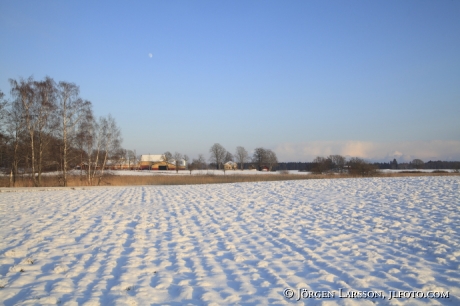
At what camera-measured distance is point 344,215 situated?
10180 mm

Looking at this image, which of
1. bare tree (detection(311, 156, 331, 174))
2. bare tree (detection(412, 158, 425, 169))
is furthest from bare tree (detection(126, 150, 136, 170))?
bare tree (detection(412, 158, 425, 169))

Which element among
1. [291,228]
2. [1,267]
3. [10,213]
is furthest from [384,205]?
[10,213]

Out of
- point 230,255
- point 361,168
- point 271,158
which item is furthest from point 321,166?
point 230,255

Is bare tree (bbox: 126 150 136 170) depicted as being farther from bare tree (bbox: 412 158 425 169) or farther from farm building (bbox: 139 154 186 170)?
bare tree (bbox: 412 158 425 169)

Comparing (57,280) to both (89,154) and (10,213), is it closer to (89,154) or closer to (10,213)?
(10,213)

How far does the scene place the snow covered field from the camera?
176 inches

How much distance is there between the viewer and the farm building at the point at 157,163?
10694 centimetres

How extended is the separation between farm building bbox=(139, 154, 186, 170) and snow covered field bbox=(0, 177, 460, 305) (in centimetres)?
9637

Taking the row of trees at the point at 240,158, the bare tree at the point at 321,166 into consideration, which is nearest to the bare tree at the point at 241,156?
the row of trees at the point at 240,158

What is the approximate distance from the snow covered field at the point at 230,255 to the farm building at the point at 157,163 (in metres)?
96.4

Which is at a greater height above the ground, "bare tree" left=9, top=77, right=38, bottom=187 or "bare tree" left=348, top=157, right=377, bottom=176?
"bare tree" left=9, top=77, right=38, bottom=187

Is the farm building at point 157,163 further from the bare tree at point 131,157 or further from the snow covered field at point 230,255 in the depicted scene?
the snow covered field at point 230,255

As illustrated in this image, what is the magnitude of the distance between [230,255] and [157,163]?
347 feet

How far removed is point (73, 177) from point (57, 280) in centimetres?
3275
